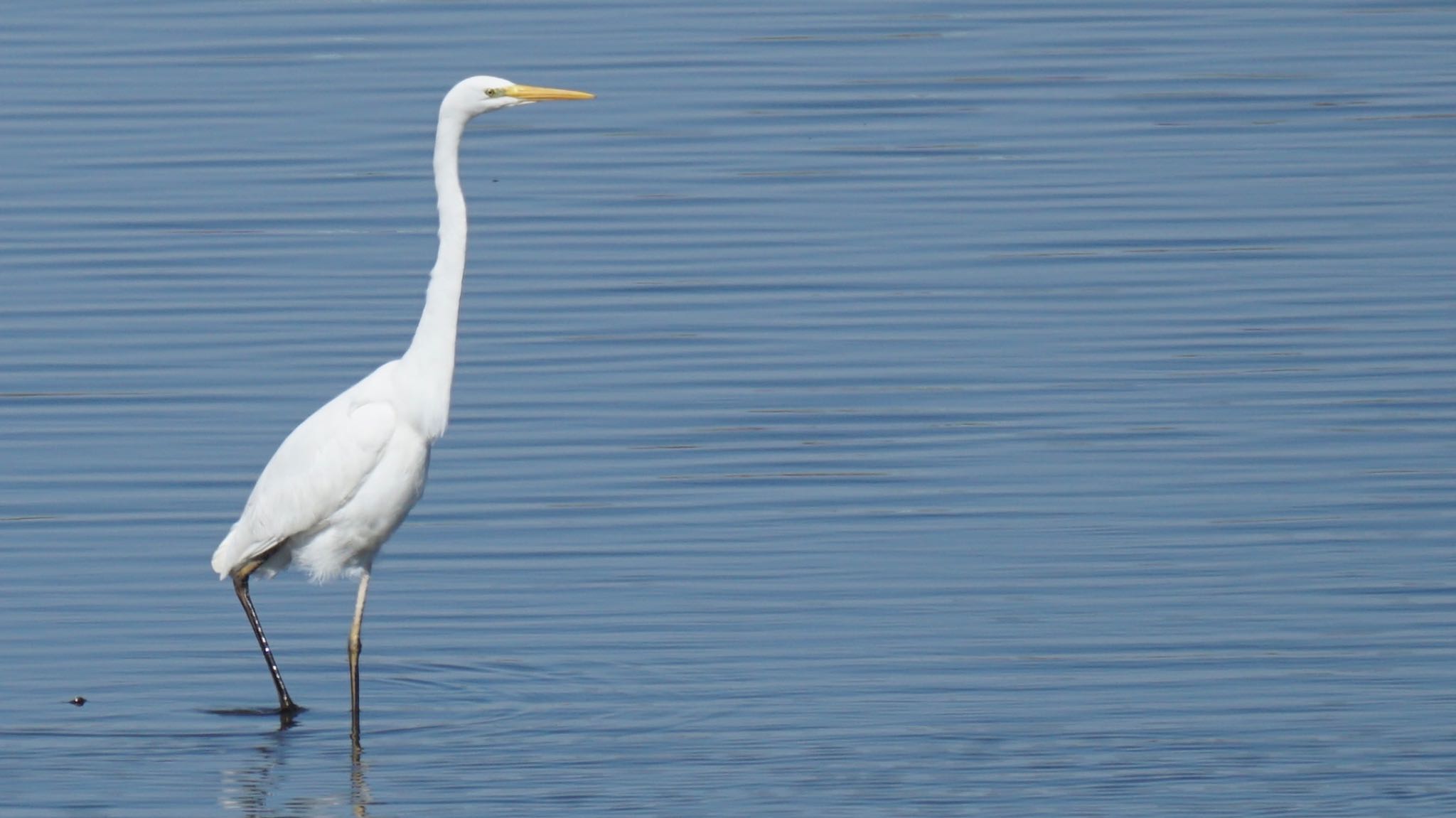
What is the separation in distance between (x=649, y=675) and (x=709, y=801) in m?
1.22

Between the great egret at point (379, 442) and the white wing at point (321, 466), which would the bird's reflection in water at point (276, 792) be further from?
the white wing at point (321, 466)

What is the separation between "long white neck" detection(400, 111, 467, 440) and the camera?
328 inches

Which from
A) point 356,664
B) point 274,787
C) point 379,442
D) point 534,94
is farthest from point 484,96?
point 274,787

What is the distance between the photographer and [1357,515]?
10070 mm

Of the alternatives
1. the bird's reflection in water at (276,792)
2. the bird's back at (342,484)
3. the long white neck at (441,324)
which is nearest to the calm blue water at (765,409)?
the bird's reflection in water at (276,792)

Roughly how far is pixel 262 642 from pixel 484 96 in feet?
6.33

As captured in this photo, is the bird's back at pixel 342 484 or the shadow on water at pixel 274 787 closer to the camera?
the shadow on water at pixel 274 787

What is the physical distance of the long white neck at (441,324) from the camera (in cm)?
834

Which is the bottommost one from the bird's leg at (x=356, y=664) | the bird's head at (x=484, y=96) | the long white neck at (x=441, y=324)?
the bird's leg at (x=356, y=664)

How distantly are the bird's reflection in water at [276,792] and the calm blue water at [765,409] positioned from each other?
0.07ft

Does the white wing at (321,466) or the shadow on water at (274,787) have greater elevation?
the white wing at (321,466)

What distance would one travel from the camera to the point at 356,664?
27.8 feet

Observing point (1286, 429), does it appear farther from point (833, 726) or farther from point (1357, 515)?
point (833, 726)

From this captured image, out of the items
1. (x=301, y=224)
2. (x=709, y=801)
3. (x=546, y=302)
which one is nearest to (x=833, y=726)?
(x=709, y=801)
